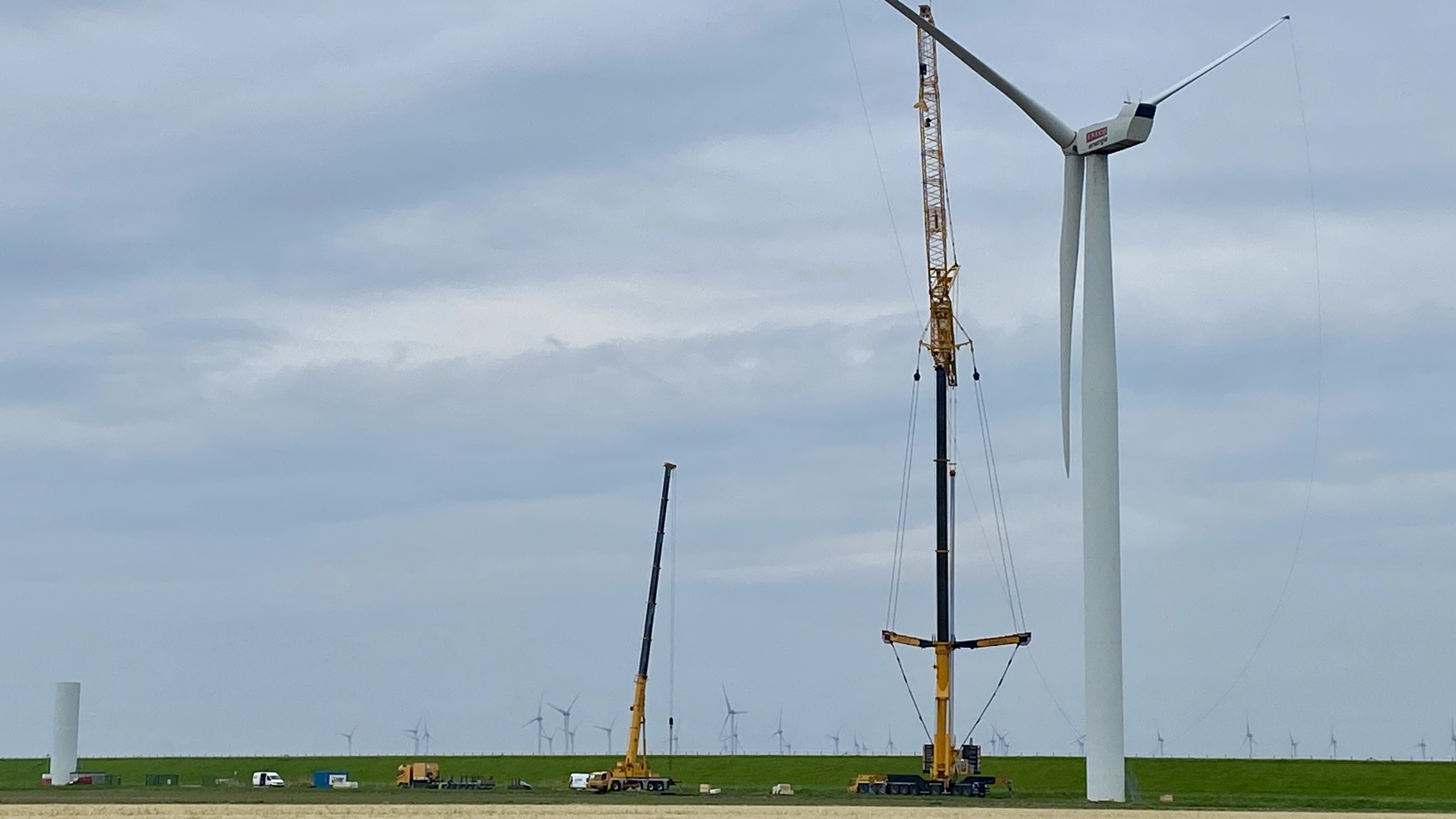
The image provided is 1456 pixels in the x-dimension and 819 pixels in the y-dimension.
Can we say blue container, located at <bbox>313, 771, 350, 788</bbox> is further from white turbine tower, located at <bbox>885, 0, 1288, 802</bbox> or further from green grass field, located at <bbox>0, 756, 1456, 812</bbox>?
white turbine tower, located at <bbox>885, 0, 1288, 802</bbox>

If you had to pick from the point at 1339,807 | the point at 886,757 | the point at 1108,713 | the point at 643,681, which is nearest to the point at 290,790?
the point at 643,681

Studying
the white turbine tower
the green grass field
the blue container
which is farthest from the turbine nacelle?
the blue container

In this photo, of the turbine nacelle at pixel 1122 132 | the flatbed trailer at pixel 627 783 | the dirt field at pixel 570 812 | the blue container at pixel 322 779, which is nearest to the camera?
the dirt field at pixel 570 812

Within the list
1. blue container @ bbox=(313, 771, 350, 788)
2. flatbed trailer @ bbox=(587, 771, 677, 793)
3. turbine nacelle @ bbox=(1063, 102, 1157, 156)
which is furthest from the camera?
blue container @ bbox=(313, 771, 350, 788)

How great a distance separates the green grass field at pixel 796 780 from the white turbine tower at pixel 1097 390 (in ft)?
13.4

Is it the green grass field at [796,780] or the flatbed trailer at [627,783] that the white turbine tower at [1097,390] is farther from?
the flatbed trailer at [627,783]

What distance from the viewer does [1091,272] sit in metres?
87.9

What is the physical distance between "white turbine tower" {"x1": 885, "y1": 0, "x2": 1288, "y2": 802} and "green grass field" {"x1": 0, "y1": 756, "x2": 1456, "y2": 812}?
13.4 feet

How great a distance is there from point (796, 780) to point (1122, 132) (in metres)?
65.0

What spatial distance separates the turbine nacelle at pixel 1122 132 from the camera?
284ft

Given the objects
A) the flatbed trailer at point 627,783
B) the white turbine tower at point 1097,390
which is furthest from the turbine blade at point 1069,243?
the flatbed trailer at point 627,783

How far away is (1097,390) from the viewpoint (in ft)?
281

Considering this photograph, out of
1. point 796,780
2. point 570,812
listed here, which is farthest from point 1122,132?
point 796,780

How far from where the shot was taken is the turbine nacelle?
86562 millimetres
